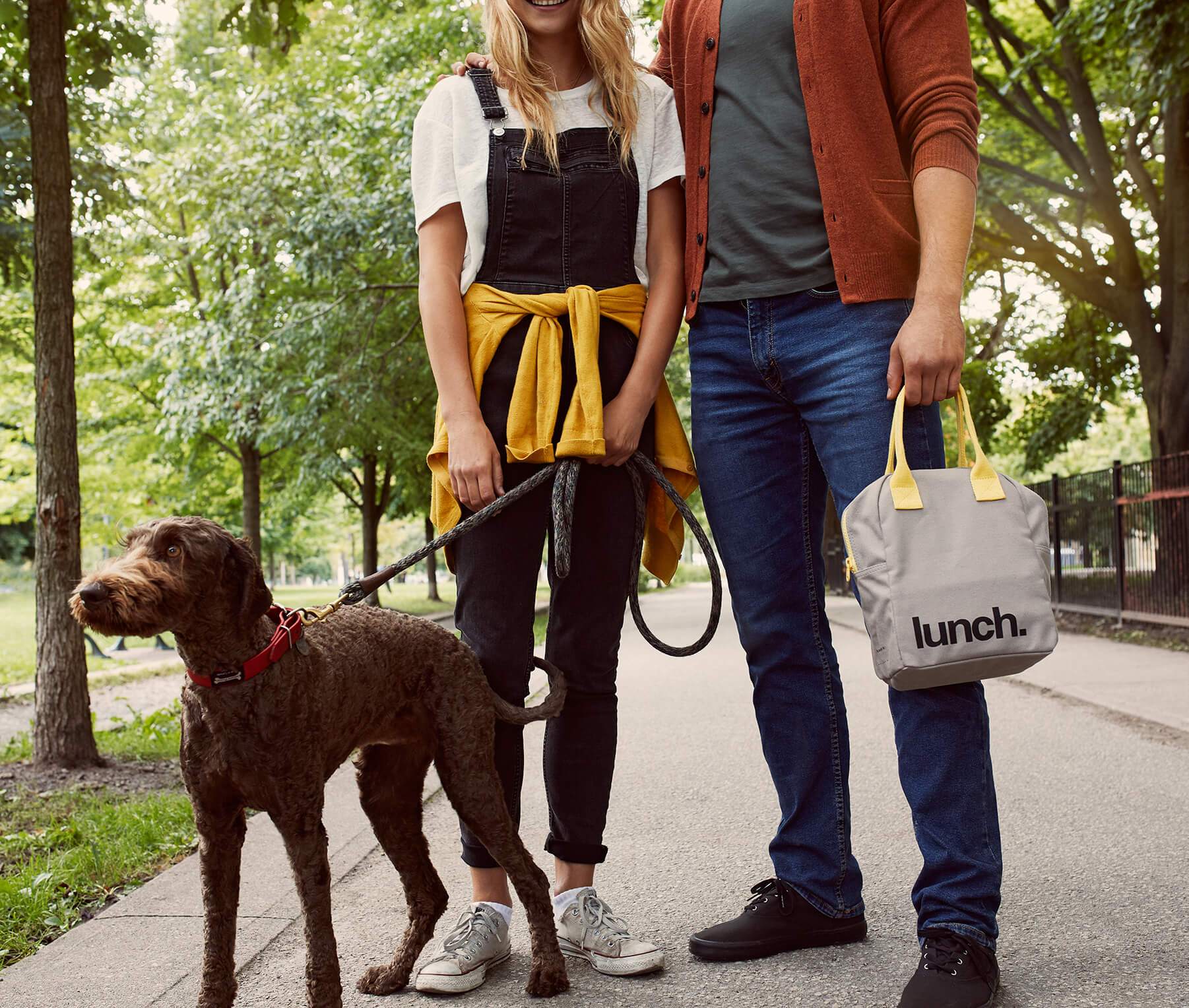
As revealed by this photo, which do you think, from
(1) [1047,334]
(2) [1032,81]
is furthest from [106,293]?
(1) [1047,334]

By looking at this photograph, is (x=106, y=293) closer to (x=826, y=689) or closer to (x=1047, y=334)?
(x=1047, y=334)

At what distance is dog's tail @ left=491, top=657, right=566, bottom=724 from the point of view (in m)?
2.81

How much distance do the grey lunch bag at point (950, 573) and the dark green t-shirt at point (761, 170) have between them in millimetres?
530

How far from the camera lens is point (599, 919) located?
291 centimetres

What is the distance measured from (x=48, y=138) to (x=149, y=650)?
11.5m

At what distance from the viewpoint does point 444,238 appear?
2.90m

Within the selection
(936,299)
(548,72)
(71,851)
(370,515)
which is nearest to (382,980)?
(71,851)

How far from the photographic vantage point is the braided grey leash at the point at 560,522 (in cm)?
269

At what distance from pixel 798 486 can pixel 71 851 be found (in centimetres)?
296

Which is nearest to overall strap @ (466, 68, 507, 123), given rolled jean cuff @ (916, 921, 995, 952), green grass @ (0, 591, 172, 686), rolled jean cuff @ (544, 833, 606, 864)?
rolled jean cuff @ (544, 833, 606, 864)

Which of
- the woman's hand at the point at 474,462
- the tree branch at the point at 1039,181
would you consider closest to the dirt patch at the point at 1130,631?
the tree branch at the point at 1039,181

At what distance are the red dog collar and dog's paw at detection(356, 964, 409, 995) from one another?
0.92 meters

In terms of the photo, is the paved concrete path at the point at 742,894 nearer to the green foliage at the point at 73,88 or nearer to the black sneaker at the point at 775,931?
the black sneaker at the point at 775,931

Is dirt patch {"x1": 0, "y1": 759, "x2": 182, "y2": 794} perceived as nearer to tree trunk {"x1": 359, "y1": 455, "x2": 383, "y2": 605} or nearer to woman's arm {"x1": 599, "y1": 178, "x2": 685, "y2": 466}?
woman's arm {"x1": 599, "y1": 178, "x2": 685, "y2": 466}
